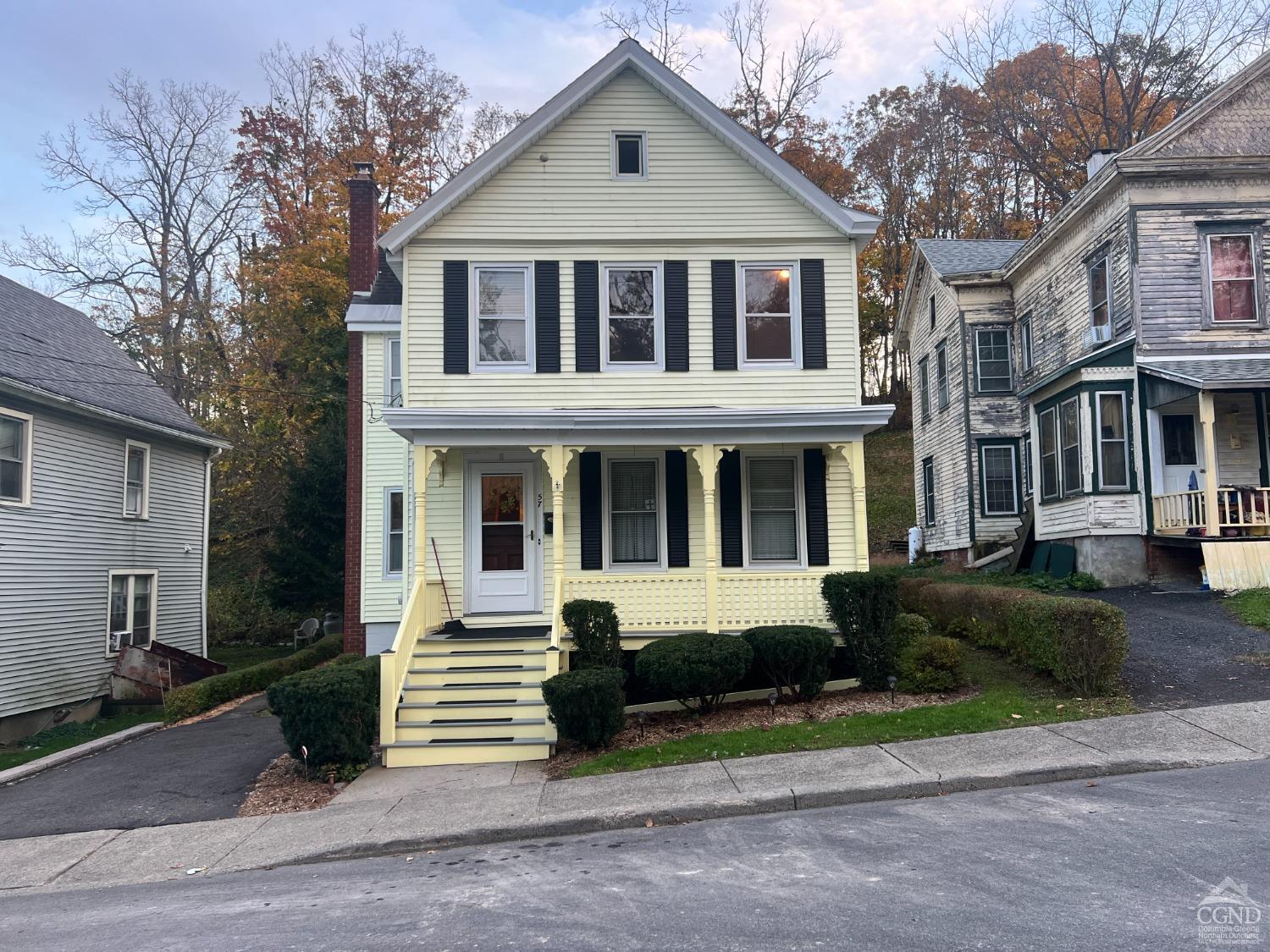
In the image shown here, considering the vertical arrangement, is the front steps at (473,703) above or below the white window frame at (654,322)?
below

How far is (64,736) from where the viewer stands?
50.7ft

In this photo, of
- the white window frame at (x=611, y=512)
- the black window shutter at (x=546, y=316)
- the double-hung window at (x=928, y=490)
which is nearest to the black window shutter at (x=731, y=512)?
the white window frame at (x=611, y=512)

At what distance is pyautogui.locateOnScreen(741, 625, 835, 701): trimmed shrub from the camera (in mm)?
11086

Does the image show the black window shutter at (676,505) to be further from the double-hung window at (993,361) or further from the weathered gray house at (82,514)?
the double-hung window at (993,361)

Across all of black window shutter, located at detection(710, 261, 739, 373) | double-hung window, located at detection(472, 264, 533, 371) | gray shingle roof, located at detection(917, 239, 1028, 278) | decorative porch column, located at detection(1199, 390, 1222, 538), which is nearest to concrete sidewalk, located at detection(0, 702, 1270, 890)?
black window shutter, located at detection(710, 261, 739, 373)

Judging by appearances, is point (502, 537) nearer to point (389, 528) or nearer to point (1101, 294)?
point (389, 528)

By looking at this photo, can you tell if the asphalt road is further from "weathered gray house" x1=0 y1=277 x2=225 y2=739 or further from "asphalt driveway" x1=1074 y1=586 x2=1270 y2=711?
"weathered gray house" x1=0 y1=277 x2=225 y2=739

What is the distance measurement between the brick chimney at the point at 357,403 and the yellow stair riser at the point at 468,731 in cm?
651

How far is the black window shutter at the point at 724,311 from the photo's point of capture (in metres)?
13.3

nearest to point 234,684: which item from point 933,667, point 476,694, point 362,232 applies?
point 476,694

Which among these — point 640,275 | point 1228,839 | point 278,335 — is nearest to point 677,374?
point 640,275

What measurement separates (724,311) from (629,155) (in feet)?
9.01

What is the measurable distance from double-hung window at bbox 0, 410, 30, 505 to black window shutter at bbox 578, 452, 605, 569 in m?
9.74

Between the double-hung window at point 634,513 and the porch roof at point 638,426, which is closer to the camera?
the porch roof at point 638,426
